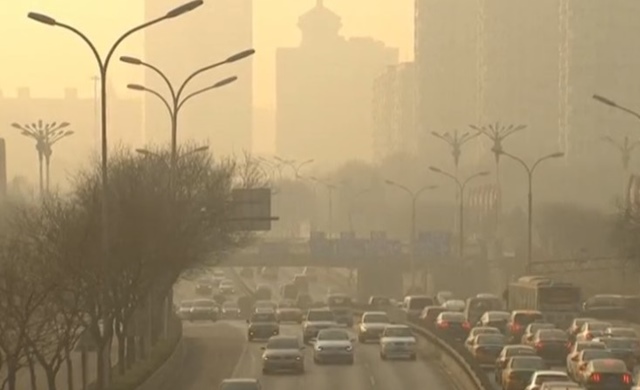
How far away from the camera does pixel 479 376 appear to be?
4262 cm

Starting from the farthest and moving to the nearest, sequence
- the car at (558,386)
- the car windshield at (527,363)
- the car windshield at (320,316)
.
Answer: the car windshield at (320,316)
the car windshield at (527,363)
the car at (558,386)

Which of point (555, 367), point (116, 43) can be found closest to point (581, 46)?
point (555, 367)

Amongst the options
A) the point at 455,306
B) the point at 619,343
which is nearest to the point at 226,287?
the point at 455,306

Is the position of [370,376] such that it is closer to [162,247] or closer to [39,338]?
[162,247]

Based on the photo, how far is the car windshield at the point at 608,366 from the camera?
40.7 meters

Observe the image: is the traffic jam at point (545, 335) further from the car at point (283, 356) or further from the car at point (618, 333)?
the car at point (283, 356)

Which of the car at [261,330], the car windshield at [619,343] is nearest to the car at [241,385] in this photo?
the car windshield at [619,343]

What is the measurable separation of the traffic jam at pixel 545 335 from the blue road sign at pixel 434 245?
23.5 meters

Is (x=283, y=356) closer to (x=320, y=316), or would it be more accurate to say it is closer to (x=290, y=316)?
(x=320, y=316)

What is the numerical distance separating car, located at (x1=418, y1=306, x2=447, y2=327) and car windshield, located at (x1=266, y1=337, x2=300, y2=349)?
15791 mm

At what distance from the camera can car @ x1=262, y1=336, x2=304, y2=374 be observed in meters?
50.6

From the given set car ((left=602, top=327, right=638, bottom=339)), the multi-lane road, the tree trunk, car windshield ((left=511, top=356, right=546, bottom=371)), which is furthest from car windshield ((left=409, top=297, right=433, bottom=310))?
the tree trunk

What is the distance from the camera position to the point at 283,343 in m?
51.6

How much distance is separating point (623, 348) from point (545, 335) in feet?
13.1
